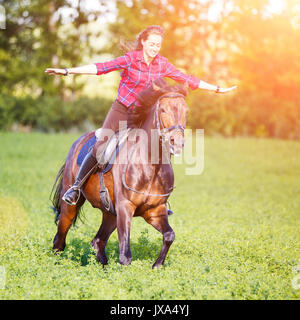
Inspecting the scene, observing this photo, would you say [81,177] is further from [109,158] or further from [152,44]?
[152,44]

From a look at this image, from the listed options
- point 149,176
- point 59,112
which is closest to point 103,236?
point 149,176

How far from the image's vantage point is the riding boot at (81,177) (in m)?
6.90

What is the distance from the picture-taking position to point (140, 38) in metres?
6.36

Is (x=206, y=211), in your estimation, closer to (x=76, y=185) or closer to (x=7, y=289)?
(x=76, y=185)

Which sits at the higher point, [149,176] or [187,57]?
[187,57]

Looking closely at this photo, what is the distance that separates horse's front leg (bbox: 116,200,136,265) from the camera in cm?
610

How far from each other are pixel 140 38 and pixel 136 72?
0.47 meters

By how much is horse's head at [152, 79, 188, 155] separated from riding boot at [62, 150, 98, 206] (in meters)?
1.52

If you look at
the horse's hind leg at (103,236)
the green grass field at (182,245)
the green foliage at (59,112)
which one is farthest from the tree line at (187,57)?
the horse's hind leg at (103,236)

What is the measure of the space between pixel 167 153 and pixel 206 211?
648cm

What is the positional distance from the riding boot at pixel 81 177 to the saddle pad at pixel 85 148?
293 millimetres

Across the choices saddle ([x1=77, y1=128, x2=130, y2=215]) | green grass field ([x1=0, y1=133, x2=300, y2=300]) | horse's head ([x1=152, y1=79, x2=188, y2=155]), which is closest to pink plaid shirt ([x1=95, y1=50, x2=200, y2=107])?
saddle ([x1=77, y1=128, x2=130, y2=215])

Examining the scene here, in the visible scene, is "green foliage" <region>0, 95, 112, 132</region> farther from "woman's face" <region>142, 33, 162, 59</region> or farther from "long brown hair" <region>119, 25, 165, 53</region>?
"woman's face" <region>142, 33, 162, 59</region>

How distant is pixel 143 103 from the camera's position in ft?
19.9
